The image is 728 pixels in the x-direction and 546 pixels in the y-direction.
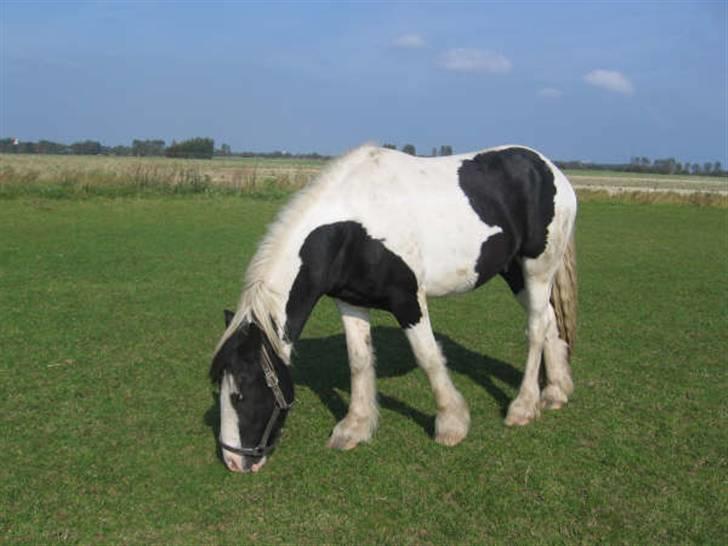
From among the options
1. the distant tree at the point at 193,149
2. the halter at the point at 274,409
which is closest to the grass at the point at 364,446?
the halter at the point at 274,409

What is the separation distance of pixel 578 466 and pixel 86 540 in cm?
309

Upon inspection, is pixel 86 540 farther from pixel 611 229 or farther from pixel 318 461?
pixel 611 229

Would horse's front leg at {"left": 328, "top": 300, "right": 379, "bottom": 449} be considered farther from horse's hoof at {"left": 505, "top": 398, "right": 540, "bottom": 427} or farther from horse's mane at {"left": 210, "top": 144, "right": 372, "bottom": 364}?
horse's hoof at {"left": 505, "top": 398, "right": 540, "bottom": 427}

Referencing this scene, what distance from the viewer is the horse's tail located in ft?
18.9

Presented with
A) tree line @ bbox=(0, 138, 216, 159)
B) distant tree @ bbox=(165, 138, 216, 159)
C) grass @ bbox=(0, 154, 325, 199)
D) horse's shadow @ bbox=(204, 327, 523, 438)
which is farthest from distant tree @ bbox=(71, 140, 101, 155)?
horse's shadow @ bbox=(204, 327, 523, 438)

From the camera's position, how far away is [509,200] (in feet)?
16.8

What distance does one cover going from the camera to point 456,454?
15.3 feet

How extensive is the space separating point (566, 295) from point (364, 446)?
2.27 metres

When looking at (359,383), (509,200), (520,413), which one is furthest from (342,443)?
(509,200)

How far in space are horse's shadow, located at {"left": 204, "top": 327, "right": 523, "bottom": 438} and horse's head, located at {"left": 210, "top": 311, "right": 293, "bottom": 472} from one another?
0.91 m

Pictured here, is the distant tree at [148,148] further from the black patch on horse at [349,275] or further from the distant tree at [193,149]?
the black patch on horse at [349,275]

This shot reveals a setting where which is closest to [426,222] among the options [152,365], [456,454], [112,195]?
[456,454]

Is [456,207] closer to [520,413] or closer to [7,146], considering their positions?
[520,413]

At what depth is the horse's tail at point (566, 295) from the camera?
5.75 m
